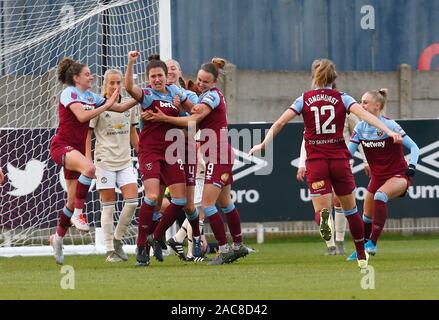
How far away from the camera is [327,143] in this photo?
36.9ft

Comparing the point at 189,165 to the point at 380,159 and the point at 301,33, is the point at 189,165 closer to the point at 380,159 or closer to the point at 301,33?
the point at 380,159

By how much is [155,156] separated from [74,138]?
1.22m

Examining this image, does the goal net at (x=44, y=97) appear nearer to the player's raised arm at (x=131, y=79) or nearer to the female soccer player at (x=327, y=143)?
the player's raised arm at (x=131, y=79)

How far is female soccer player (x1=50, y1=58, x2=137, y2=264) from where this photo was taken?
40.5 ft

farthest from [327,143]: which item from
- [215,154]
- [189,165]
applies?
[189,165]

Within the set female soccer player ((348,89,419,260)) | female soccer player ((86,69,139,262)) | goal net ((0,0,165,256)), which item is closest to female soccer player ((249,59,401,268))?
female soccer player ((348,89,419,260))

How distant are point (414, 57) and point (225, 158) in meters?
10.4

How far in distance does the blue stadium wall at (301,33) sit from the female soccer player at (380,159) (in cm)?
798

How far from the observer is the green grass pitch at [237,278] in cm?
871
